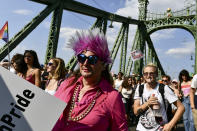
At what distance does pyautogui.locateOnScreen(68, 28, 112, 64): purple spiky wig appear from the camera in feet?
5.48

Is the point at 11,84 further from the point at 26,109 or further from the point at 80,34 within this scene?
the point at 80,34

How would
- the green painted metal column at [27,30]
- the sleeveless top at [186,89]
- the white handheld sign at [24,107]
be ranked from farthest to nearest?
the green painted metal column at [27,30], the sleeveless top at [186,89], the white handheld sign at [24,107]

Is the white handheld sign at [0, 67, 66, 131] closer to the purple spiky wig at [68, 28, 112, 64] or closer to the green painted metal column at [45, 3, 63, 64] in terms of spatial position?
the purple spiky wig at [68, 28, 112, 64]

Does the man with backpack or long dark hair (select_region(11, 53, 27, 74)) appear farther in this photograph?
long dark hair (select_region(11, 53, 27, 74))

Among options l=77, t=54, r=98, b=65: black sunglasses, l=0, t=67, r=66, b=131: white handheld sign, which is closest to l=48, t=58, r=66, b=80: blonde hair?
l=77, t=54, r=98, b=65: black sunglasses

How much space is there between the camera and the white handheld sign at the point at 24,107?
3.89 feet

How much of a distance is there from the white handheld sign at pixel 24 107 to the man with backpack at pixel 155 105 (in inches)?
64.6

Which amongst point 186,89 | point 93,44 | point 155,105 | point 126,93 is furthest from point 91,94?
point 126,93

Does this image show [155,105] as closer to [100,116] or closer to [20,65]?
[100,116]

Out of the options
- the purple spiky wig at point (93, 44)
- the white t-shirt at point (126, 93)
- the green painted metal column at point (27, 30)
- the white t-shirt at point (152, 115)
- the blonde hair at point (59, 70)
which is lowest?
the white t-shirt at point (126, 93)

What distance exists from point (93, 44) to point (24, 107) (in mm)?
672

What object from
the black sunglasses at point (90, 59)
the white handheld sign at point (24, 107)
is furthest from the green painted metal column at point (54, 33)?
the white handheld sign at point (24, 107)

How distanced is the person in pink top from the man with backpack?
1103mm

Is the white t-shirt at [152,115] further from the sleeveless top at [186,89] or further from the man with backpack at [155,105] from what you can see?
the sleeveless top at [186,89]
